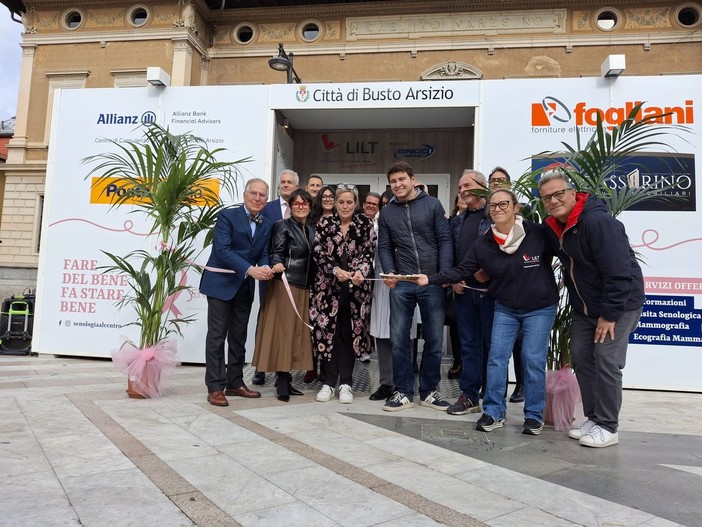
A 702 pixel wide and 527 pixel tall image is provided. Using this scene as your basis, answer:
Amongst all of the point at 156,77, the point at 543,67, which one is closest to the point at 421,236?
the point at 156,77

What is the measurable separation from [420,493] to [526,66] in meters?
16.7

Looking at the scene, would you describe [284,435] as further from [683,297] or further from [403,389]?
[683,297]

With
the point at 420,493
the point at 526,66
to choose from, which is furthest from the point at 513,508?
the point at 526,66

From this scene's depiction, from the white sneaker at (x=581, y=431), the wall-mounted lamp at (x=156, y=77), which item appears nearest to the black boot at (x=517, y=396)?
the white sneaker at (x=581, y=431)

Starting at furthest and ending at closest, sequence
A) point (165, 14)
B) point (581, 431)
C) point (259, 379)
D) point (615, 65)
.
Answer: point (165, 14), point (615, 65), point (259, 379), point (581, 431)

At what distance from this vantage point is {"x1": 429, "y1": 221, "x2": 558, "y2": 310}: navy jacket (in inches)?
142

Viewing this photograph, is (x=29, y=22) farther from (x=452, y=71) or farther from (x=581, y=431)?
(x=581, y=431)

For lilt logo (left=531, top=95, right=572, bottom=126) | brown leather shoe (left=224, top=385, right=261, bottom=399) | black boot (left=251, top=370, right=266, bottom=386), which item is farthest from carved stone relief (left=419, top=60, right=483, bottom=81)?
brown leather shoe (left=224, top=385, right=261, bottom=399)

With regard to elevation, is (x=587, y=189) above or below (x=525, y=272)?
above

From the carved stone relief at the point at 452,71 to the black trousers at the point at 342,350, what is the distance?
45.9 ft

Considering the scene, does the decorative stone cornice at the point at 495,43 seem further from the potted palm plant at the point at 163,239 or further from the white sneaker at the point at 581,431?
the white sneaker at the point at 581,431

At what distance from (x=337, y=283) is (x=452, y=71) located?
561 inches

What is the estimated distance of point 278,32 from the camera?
729 inches

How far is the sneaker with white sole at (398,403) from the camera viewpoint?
4129mm
